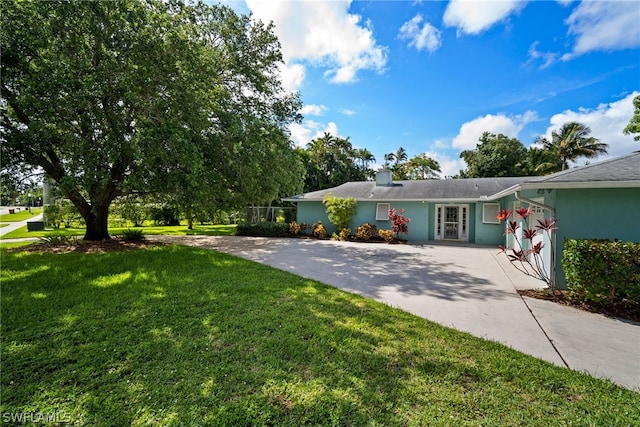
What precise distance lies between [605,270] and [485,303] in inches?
78.8

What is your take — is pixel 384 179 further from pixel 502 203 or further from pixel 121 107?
pixel 121 107

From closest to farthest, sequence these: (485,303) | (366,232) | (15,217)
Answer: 1. (485,303)
2. (366,232)
3. (15,217)

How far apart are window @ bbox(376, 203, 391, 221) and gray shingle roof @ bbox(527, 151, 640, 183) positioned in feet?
30.9

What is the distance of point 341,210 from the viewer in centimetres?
1505

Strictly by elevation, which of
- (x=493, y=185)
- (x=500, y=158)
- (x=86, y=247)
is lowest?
(x=86, y=247)

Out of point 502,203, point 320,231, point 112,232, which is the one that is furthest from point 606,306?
point 112,232

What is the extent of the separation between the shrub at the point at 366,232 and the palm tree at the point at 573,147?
71.3 feet

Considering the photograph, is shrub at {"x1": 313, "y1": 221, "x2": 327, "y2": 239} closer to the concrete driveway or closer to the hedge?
the concrete driveway

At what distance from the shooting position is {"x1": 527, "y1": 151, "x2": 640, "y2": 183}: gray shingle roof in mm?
5340

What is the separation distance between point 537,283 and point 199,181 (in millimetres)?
10493

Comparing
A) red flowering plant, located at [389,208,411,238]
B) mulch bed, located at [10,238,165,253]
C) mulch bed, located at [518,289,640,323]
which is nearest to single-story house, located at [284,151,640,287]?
red flowering plant, located at [389,208,411,238]

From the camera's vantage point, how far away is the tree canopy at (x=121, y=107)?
7215 mm

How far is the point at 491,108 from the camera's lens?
17.0 meters

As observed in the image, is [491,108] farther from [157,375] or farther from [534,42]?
[157,375]
